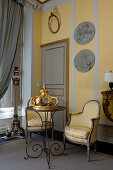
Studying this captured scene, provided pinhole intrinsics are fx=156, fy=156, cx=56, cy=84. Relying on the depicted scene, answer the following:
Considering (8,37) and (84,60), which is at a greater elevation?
(8,37)

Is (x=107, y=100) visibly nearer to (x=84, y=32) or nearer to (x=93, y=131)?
(x=93, y=131)

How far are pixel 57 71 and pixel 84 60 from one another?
854mm

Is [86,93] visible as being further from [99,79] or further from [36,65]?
[36,65]

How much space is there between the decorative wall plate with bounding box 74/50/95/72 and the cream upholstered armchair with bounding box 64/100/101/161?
2.97ft

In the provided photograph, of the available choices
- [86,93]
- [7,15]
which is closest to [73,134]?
[86,93]

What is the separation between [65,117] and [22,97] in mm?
1332

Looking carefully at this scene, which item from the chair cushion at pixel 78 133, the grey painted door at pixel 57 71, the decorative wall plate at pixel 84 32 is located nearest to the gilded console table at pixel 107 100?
the chair cushion at pixel 78 133

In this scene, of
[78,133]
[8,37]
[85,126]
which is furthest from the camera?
[8,37]

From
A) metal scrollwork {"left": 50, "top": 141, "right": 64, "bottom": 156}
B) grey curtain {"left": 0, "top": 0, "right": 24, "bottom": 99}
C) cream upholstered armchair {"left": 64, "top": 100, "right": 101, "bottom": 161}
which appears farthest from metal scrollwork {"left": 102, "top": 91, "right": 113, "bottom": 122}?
grey curtain {"left": 0, "top": 0, "right": 24, "bottom": 99}

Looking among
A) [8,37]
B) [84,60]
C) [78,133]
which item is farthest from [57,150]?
[8,37]

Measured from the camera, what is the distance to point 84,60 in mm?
3574

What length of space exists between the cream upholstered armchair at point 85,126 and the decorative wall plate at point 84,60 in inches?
35.6

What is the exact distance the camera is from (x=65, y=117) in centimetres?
394

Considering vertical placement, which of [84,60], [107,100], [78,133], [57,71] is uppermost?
[84,60]
